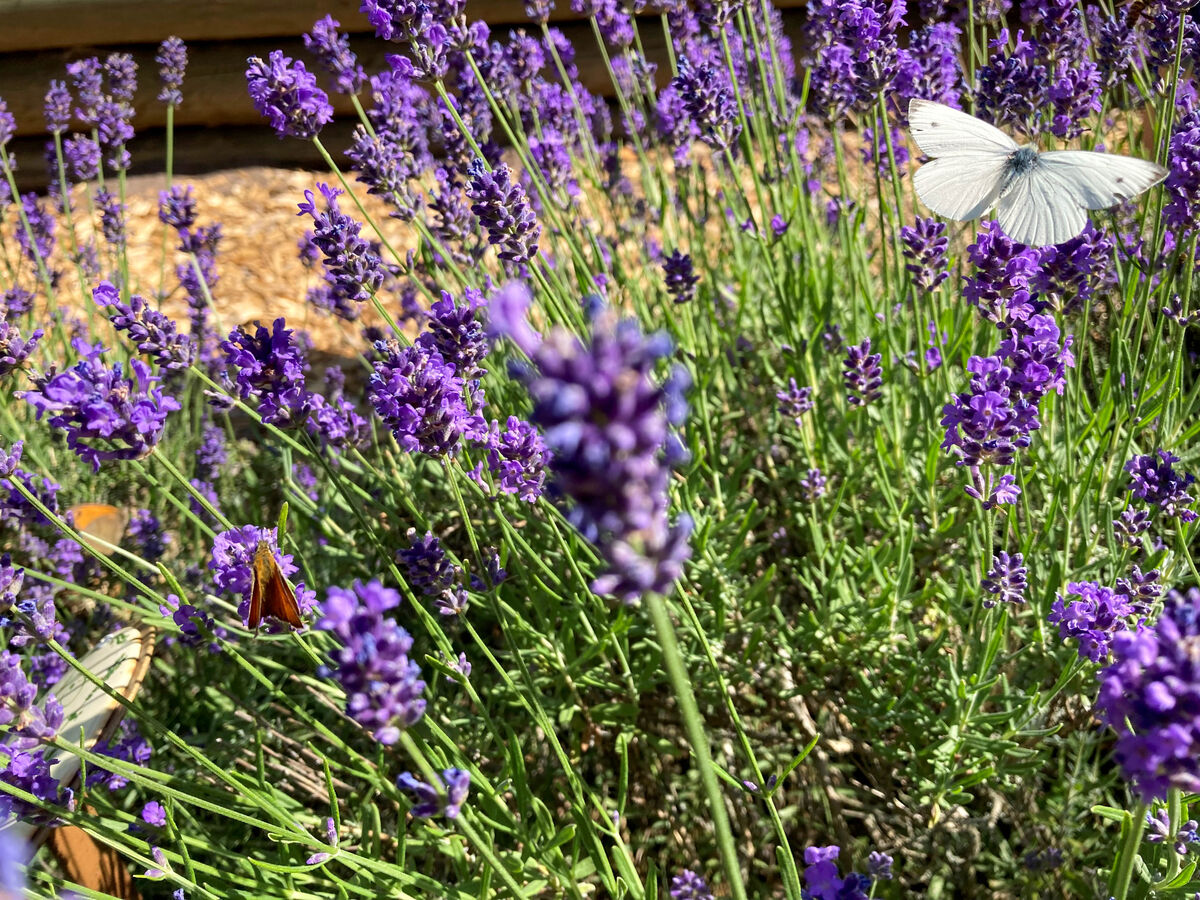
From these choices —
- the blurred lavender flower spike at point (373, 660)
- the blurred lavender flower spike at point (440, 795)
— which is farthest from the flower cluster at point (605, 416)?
the blurred lavender flower spike at point (440, 795)

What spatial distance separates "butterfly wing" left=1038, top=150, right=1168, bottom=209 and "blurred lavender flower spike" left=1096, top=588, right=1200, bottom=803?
3.78 feet

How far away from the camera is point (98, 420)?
1689mm

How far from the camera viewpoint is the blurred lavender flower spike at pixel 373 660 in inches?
41.1

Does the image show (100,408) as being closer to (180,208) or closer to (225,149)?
(180,208)

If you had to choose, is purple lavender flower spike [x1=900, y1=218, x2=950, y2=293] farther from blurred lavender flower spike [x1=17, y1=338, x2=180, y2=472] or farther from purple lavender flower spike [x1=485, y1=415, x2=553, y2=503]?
blurred lavender flower spike [x1=17, y1=338, x2=180, y2=472]

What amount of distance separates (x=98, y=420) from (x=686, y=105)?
6.15 feet

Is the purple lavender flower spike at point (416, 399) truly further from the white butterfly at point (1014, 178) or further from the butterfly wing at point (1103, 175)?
the butterfly wing at point (1103, 175)

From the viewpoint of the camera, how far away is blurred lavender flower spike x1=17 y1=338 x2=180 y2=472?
66.1 inches

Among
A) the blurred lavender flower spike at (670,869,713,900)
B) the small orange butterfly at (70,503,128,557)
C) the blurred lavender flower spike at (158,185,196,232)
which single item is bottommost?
the blurred lavender flower spike at (670,869,713,900)

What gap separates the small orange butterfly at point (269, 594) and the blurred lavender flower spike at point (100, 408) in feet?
1.11

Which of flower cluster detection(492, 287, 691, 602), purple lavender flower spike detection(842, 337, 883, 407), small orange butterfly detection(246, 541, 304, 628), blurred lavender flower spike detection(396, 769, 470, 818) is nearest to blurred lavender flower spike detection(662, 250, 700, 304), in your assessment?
purple lavender flower spike detection(842, 337, 883, 407)

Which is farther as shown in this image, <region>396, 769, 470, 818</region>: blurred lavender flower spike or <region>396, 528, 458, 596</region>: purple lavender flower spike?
<region>396, 528, 458, 596</region>: purple lavender flower spike

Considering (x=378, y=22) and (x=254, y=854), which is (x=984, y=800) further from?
(x=378, y=22)

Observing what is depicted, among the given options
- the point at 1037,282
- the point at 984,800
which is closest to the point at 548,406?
the point at 1037,282
